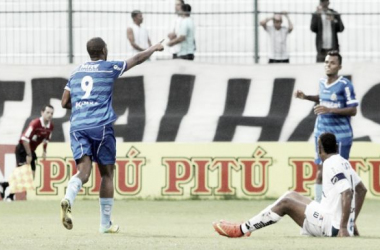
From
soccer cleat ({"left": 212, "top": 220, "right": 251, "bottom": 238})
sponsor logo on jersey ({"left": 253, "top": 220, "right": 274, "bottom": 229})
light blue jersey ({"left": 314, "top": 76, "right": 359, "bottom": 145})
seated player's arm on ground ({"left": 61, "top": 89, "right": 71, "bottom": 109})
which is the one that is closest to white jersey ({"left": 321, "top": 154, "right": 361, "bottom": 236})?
sponsor logo on jersey ({"left": 253, "top": 220, "right": 274, "bottom": 229})

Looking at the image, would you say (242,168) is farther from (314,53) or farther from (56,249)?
(56,249)

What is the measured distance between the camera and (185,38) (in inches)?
822

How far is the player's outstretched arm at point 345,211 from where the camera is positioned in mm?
11555

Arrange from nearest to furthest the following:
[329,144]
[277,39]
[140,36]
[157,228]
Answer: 1. [329,144]
2. [157,228]
3. [277,39]
4. [140,36]

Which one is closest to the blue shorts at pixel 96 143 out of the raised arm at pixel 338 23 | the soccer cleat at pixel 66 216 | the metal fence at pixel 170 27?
the soccer cleat at pixel 66 216

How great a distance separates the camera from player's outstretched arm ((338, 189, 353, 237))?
11.6 metres

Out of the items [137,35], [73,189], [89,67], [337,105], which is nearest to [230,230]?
[73,189]

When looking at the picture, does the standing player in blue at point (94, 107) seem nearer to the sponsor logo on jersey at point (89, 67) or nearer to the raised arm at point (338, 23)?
the sponsor logo on jersey at point (89, 67)

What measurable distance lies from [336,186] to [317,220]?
1.24 feet

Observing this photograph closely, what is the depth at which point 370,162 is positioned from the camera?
1975cm

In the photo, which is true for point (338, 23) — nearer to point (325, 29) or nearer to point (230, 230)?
point (325, 29)

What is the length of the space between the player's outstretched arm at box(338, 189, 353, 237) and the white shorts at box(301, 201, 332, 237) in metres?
0.12

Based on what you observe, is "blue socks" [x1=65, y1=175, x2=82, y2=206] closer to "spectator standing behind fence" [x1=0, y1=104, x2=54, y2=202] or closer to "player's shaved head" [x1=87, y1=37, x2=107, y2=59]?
"player's shaved head" [x1=87, y1=37, x2=107, y2=59]

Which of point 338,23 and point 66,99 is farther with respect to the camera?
point 338,23
